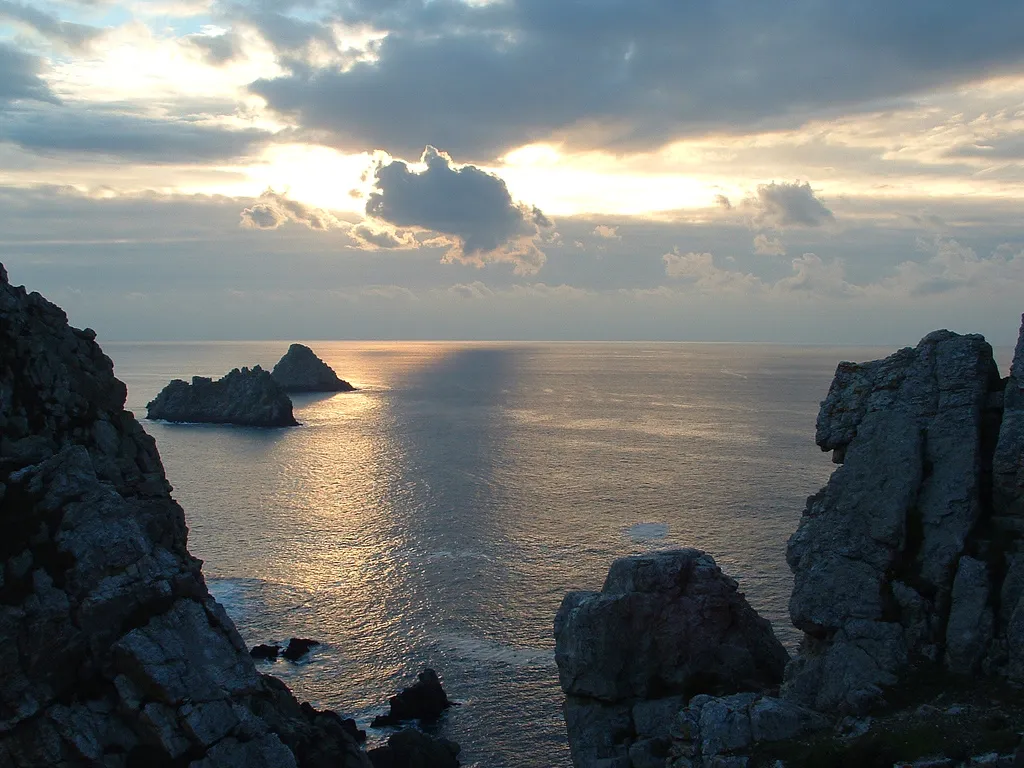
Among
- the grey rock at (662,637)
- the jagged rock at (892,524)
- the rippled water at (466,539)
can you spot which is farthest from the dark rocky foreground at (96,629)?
the jagged rock at (892,524)

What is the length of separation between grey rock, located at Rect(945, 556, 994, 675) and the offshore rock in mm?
10759

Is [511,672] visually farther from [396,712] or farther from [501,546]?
[501,546]

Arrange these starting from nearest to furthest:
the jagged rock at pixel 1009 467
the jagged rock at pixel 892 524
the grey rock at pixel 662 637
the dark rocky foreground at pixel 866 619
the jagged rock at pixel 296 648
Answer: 1. the dark rocky foreground at pixel 866 619
2. the jagged rock at pixel 892 524
3. the jagged rock at pixel 1009 467
4. the grey rock at pixel 662 637
5. the jagged rock at pixel 296 648

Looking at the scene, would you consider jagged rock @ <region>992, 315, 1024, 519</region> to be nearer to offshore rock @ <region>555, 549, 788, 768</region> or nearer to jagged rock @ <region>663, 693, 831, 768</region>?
jagged rock @ <region>663, 693, 831, 768</region>

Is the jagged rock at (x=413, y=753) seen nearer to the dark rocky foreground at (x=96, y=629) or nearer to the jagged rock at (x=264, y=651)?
the dark rocky foreground at (x=96, y=629)

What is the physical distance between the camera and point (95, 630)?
116 feet

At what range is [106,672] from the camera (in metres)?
35.0

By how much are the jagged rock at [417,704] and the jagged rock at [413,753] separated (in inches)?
164

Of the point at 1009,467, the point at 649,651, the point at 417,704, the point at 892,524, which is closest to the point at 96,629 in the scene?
the point at 649,651

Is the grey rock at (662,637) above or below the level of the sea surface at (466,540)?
above

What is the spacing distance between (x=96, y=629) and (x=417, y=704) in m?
25.3

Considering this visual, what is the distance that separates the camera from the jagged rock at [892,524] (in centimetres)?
3053

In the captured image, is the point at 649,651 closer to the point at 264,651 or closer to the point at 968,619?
the point at 968,619

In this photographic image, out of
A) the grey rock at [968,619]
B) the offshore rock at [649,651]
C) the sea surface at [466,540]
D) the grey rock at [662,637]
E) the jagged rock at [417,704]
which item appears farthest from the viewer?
the sea surface at [466,540]
